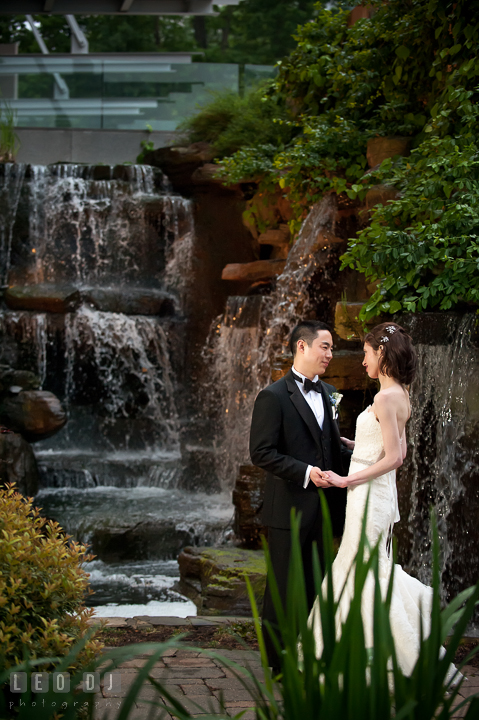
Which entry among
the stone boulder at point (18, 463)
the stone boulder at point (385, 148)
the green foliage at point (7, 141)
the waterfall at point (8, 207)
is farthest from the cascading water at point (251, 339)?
the green foliage at point (7, 141)

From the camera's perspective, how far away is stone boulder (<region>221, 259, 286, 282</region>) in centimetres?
975

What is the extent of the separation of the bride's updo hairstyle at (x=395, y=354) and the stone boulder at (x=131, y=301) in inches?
331

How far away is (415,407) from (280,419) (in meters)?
2.35

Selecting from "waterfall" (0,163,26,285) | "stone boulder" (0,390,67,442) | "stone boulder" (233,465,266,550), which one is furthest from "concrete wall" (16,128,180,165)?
"stone boulder" (233,465,266,550)

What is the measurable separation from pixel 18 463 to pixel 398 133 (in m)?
5.62

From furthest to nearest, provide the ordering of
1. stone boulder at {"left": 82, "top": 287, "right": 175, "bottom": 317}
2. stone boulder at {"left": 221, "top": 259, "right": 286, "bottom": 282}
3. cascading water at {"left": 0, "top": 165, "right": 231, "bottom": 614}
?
1. stone boulder at {"left": 82, "top": 287, "right": 175, "bottom": 317}
2. stone boulder at {"left": 221, "top": 259, "right": 286, "bottom": 282}
3. cascading water at {"left": 0, "top": 165, "right": 231, "bottom": 614}

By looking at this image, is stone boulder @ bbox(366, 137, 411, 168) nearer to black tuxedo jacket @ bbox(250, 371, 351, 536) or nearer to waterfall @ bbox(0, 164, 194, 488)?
black tuxedo jacket @ bbox(250, 371, 351, 536)

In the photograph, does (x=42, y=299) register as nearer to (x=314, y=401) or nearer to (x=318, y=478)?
(x=314, y=401)

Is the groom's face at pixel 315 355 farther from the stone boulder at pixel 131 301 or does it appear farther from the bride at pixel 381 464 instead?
the stone boulder at pixel 131 301

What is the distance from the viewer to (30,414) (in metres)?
8.63

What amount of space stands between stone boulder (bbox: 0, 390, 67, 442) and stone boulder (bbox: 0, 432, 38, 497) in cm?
30

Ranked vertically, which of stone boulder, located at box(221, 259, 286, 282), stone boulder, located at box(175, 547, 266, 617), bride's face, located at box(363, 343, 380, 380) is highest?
stone boulder, located at box(221, 259, 286, 282)

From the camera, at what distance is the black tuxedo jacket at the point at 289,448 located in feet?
11.2

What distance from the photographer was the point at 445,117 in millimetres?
6277
